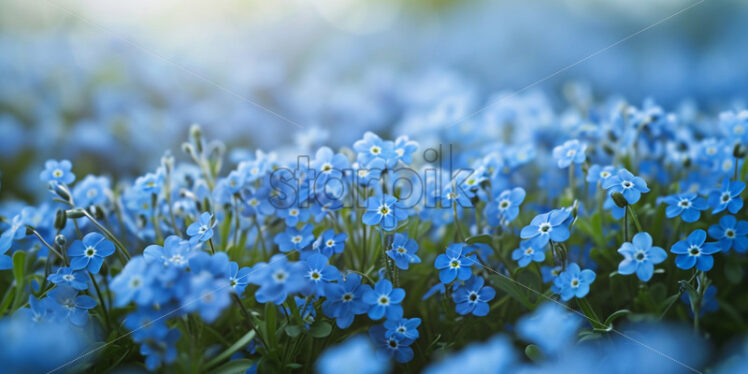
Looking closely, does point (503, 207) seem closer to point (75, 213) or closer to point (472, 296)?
point (472, 296)

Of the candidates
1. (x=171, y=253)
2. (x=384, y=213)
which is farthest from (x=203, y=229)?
(x=384, y=213)

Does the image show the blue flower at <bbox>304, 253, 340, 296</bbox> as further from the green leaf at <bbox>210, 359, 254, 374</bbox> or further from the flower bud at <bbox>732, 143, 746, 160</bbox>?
the flower bud at <bbox>732, 143, 746, 160</bbox>

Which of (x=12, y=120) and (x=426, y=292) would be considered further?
(x=12, y=120)

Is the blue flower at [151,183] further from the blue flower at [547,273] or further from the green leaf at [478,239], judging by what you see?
the blue flower at [547,273]

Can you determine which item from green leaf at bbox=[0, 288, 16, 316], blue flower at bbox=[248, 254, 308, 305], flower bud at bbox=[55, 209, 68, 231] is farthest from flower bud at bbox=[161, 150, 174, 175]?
blue flower at bbox=[248, 254, 308, 305]

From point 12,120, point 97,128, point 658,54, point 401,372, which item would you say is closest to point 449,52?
point 658,54

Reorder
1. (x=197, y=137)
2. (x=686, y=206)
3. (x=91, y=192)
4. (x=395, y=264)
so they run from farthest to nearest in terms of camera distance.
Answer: (x=197, y=137) → (x=91, y=192) → (x=686, y=206) → (x=395, y=264)

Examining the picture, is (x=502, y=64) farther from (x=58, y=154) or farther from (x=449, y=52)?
(x=58, y=154)
